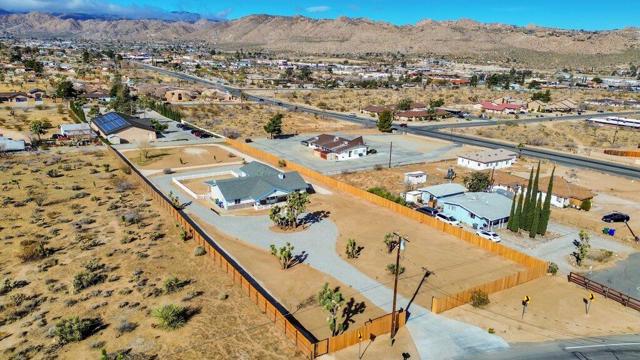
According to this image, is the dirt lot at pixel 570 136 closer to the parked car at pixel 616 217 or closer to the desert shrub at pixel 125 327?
the parked car at pixel 616 217

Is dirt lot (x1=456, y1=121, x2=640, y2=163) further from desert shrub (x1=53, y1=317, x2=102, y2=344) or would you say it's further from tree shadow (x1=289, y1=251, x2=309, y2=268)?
desert shrub (x1=53, y1=317, x2=102, y2=344)

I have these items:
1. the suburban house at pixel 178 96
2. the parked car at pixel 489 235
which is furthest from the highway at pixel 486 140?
the parked car at pixel 489 235

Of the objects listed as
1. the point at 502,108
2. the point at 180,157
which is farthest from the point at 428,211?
the point at 502,108

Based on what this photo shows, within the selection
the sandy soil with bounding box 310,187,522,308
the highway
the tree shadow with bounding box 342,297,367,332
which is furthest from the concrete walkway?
the highway

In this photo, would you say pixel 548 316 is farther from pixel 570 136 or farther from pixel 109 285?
pixel 570 136

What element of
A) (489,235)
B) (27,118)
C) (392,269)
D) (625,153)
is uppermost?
(27,118)

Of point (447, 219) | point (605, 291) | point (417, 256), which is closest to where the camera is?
point (605, 291)
